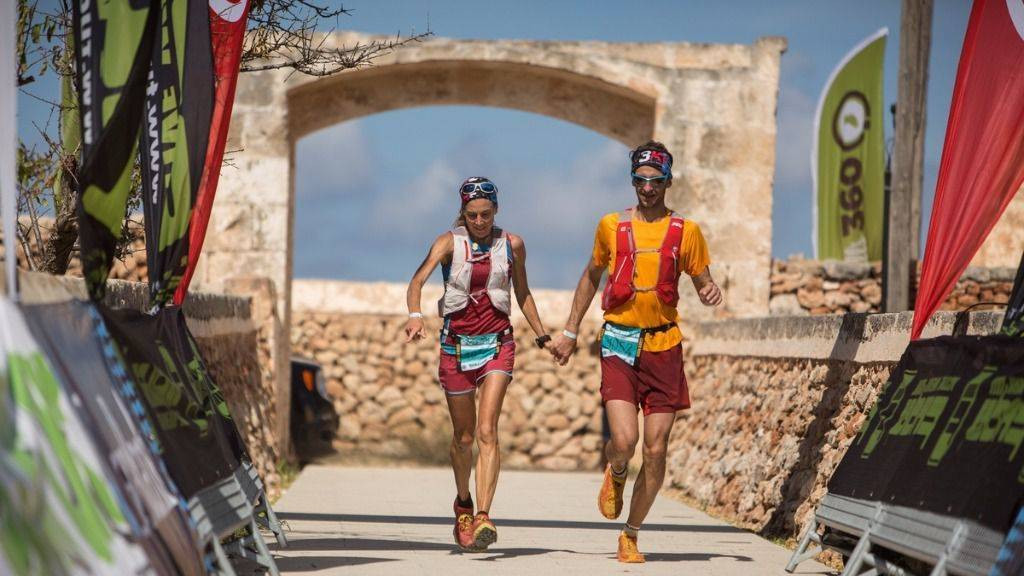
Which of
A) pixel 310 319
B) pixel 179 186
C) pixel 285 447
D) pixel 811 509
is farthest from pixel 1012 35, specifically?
pixel 310 319

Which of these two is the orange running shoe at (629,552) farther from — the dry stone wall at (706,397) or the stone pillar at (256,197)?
the stone pillar at (256,197)

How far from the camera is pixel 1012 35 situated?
249 inches

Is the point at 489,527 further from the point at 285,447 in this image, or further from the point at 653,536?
the point at 285,447

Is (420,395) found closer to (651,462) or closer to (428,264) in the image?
(428,264)

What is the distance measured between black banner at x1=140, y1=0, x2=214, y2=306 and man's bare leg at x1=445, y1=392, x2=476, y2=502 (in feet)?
6.14

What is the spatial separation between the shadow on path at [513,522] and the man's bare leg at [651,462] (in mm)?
2217

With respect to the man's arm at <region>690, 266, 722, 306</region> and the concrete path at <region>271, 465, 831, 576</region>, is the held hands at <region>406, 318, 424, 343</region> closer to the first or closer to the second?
the concrete path at <region>271, 465, 831, 576</region>

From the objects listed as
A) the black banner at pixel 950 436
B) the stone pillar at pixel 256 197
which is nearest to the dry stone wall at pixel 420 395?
the stone pillar at pixel 256 197

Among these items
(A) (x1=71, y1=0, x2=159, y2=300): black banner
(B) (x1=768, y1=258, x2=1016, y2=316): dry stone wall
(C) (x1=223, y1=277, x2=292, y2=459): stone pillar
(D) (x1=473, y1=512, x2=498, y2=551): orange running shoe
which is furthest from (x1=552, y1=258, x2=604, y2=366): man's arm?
(B) (x1=768, y1=258, x2=1016, y2=316): dry stone wall

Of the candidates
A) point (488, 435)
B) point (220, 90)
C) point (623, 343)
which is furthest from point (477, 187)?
point (220, 90)

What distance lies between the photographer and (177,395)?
573 cm

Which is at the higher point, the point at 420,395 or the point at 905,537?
the point at 905,537

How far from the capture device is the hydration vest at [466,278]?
769cm

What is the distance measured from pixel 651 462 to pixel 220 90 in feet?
10.0
